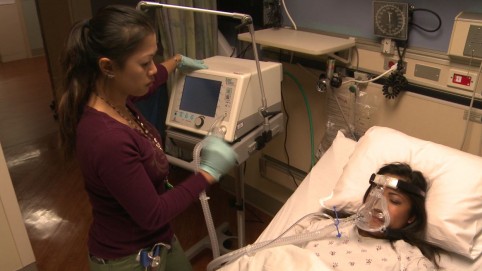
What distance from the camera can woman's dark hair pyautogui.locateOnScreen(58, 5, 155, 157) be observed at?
3.35 feet

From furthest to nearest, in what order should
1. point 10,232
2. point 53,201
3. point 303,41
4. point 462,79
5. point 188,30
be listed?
point 53,201, point 188,30, point 10,232, point 303,41, point 462,79

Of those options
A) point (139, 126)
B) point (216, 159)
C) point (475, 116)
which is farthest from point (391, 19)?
point (139, 126)

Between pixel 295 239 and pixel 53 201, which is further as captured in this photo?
pixel 53 201

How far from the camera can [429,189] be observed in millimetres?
1424

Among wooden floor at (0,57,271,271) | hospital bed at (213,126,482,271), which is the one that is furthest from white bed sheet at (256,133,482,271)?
wooden floor at (0,57,271,271)

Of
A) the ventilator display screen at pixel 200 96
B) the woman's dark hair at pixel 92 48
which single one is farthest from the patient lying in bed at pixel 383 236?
the woman's dark hair at pixel 92 48

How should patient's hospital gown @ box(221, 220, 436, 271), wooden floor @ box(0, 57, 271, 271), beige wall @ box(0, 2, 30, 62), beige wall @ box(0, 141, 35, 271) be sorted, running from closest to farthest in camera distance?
1. patient's hospital gown @ box(221, 220, 436, 271)
2. beige wall @ box(0, 141, 35, 271)
3. wooden floor @ box(0, 57, 271, 271)
4. beige wall @ box(0, 2, 30, 62)

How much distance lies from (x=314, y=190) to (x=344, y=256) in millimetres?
379

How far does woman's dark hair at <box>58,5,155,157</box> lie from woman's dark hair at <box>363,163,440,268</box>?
3.04 ft

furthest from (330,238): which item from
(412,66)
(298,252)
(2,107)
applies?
(2,107)

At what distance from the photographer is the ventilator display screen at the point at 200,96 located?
1626 millimetres

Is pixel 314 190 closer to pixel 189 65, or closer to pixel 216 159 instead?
pixel 216 159

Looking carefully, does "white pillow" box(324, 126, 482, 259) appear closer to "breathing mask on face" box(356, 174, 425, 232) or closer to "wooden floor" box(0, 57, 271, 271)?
"breathing mask on face" box(356, 174, 425, 232)

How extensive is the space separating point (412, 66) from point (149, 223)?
1.20 metres
